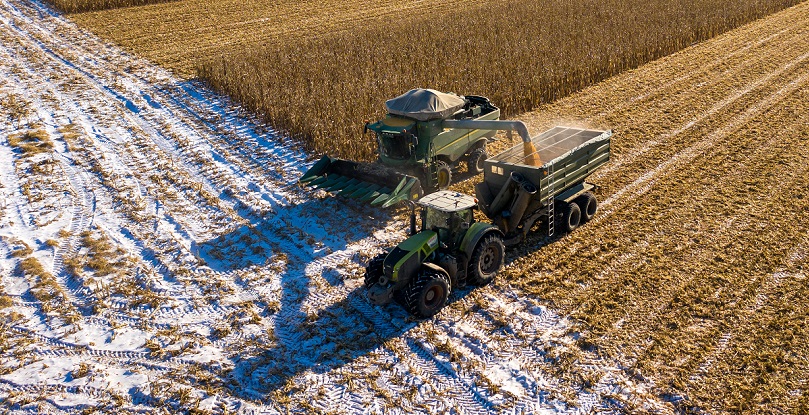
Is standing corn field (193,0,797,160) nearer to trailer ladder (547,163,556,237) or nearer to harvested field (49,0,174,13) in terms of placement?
trailer ladder (547,163,556,237)

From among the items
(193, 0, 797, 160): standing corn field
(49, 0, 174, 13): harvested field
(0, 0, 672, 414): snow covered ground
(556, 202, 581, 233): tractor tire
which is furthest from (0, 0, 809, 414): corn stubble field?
(49, 0, 174, 13): harvested field

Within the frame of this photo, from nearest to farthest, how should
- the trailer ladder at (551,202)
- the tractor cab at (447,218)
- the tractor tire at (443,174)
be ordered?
the tractor cab at (447,218), the trailer ladder at (551,202), the tractor tire at (443,174)

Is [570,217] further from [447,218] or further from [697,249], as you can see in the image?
[447,218]

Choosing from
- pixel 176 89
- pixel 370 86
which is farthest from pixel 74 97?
pixel 370 86

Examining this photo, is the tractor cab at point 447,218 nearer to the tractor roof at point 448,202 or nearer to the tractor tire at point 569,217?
the tractor roof at point 448,202

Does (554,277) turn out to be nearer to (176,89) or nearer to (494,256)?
(494,256)

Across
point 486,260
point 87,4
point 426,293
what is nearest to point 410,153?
point 486,260

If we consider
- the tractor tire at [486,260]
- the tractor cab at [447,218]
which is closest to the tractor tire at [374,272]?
the tractor cab at [447,218]
